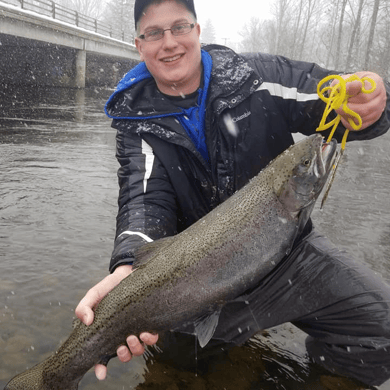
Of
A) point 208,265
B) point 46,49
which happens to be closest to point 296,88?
point 208,265

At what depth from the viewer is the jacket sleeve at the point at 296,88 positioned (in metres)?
3.12

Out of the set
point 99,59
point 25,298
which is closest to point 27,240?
point 25,298

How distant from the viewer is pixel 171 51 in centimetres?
329

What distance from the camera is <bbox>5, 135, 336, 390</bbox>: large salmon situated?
7.70ft

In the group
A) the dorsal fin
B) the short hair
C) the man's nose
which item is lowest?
the dorsal fin

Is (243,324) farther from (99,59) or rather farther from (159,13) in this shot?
(99,59)

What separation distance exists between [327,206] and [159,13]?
4.60 metres

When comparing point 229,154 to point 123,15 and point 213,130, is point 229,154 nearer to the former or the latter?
point 213,130

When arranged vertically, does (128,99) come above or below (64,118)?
above

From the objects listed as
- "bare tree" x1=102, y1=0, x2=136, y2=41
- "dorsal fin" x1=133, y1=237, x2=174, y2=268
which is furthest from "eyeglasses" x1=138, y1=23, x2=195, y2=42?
"bare tree" x1=102, y1=0, x2=136, y2=41

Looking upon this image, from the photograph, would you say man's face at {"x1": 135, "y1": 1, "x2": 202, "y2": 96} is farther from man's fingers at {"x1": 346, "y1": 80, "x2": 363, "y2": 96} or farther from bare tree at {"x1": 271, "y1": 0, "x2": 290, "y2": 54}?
bare tree at {"x1": 271, "y1": 0, "x2": 290, "y2": 54}

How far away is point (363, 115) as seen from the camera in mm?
2555

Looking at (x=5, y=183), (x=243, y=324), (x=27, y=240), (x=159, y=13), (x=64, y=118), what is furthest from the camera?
(x=64, y=118)

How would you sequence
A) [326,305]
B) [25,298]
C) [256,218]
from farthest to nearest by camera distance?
[25,298], [326,305], [256,218]
